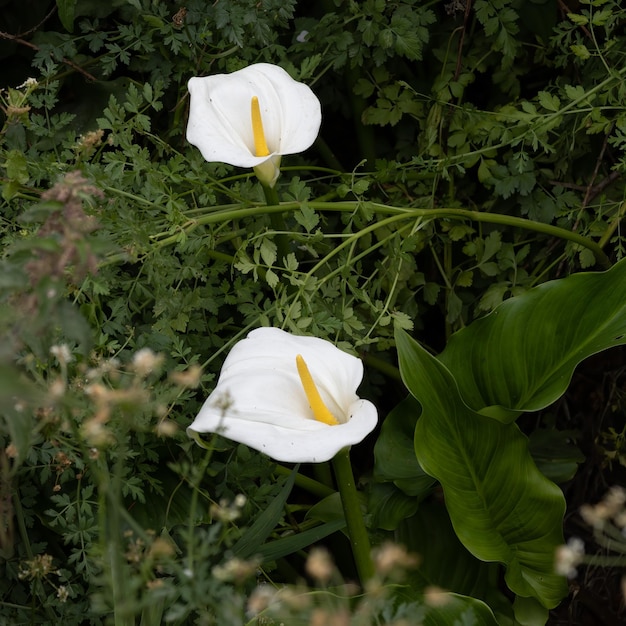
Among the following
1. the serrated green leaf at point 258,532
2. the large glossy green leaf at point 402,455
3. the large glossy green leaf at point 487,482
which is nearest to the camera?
the serrated green leaf at point 258,532

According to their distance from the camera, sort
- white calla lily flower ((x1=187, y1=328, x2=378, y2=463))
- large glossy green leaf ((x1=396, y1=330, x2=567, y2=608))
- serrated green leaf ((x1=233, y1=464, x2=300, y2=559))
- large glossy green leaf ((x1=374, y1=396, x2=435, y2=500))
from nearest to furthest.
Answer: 1. white calla lily flower ((x1=187, y1=328, x2=378, y2=463))
2. serrated green leaf ((x1=233, y1=464, x2=300, y2=559))
3. large glossy green leaf ((x1=396, y1=330, x2=567, y2=608))
4. large glossy green leaf ((x1=374, y1=396, x2=435, y2=500))

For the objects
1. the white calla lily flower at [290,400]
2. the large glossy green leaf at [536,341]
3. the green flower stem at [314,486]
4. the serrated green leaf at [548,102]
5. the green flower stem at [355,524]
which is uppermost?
the serrated green leaf at [548,102]

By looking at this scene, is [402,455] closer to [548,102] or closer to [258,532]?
[258,532]

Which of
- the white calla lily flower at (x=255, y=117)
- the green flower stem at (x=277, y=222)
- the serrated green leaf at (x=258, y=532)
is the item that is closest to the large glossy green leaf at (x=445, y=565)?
the serrated green leaf at (x=258, y=532)

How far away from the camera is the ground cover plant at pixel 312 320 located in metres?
0.74

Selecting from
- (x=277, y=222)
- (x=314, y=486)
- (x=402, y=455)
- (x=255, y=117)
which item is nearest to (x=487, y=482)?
(x=402, y=455)

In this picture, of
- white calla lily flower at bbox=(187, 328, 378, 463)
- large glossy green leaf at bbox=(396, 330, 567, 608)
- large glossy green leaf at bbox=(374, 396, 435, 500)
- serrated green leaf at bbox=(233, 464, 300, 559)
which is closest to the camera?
white calla lily flower at bbox=(187, 328, 378, 463)

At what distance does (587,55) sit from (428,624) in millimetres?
743

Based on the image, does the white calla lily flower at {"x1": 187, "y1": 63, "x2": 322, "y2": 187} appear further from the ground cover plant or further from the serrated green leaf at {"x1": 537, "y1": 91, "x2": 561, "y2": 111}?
the serrated green leaf at {"x1": 537, "y1": 91, "x2": 561, "y2": 111}

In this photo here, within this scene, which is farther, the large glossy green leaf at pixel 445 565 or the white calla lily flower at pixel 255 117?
the large glossy green leaf at pixel 445 565

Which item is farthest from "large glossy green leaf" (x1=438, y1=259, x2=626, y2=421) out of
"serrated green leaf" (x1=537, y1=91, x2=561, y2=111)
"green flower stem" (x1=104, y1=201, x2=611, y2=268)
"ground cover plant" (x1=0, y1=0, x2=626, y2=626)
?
"serrated green leaf" (x1=537, y1=91, x2=561, y2=111)

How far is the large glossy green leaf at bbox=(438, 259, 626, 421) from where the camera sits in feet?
3.22

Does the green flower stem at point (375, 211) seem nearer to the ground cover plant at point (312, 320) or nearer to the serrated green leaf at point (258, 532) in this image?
the ground cover plant at point (312, 320)

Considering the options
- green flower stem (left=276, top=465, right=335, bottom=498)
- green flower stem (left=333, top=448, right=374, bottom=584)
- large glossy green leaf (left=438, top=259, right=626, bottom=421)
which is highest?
large glossy green leaf (left=438, top=259, right=626, bottom=421)
